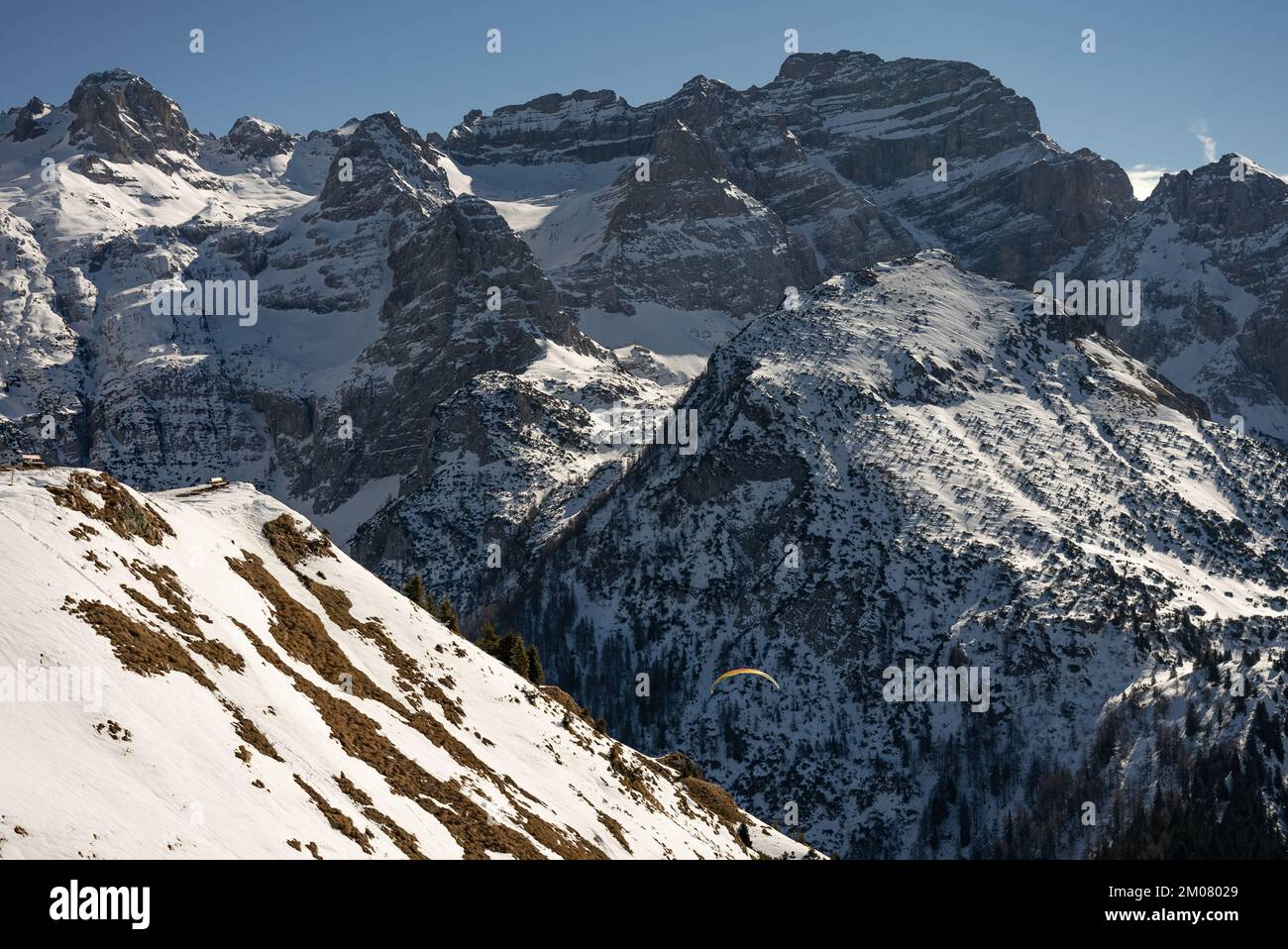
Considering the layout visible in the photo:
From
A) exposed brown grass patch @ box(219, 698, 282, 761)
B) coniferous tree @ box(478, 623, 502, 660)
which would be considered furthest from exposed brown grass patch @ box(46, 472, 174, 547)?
coniferous tree @ box(478, 623, 502, 660)

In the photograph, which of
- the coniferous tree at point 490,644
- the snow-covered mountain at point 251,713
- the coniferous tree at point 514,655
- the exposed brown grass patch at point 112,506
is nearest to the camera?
the snow-covered mountain at point 251,713

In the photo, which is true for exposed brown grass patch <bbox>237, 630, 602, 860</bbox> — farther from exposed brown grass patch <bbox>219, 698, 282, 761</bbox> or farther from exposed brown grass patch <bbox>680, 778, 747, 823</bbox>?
exposed brown grass patch <bbox>680, 778, 747, 823</bbox>

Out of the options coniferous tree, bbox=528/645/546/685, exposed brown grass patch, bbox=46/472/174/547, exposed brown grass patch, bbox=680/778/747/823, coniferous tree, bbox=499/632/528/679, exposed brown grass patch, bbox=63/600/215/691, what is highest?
exposed brown grass patch, bbox=46/472/174/547

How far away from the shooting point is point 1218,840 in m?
199

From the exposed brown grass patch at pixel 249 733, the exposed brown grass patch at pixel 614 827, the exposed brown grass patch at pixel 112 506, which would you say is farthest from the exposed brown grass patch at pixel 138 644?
the exposed brown grass patch at pixel 614 827

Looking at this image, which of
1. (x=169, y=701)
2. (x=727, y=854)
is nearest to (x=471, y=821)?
→ (x=169, y=701)

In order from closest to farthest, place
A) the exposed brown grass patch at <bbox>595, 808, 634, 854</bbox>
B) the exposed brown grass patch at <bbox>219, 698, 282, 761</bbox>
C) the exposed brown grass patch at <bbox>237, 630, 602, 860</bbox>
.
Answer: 1. the exposed brown grass patch at <bbox>219, 698, 282, 761</bbox>
2. the exposed brown grass patch at <bbox>237, 630, 602, 860</bbox>
3. the exposed brown grass patch at <bbox>595, 808, 634, 854</bbox>

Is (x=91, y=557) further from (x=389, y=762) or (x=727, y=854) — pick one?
(x=727, y=854)

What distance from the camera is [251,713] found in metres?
55.2

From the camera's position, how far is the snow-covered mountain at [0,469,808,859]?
4356cm

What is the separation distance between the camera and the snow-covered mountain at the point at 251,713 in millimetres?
43562

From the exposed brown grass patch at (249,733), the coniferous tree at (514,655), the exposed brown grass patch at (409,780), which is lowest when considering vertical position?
the coniferous tree at (514,655)

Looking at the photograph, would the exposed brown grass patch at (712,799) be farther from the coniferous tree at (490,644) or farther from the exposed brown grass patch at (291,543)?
the exposed brown grass patch at (291,543)
